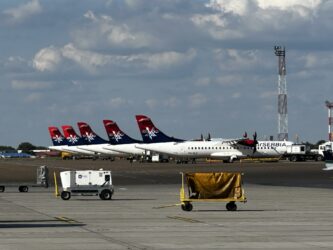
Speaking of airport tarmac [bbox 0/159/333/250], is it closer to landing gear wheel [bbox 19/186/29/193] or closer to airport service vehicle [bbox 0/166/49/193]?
landing gear wheel [bbox 19/186/29/193]

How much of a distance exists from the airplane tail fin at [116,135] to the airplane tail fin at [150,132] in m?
16.5

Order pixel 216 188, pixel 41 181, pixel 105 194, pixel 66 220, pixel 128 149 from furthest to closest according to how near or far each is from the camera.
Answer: pixel 128 149
pixel 41 181
pixel 105 194
pixel 216 188
pixel 66 220

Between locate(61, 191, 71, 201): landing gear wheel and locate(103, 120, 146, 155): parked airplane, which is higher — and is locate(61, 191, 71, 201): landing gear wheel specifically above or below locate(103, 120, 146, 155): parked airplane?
below

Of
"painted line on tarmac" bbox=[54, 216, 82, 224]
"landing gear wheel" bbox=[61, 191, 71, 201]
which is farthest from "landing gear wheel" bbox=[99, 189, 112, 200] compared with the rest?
"painted line on tarmac" bbox=[54, 216, 82, 224]

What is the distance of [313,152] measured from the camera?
177 m

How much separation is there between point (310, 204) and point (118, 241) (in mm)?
18324

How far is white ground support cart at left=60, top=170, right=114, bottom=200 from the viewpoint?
4697 centimetres

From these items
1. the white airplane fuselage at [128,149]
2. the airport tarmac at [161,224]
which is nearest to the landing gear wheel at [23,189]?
the airport tarmac at [161,224]

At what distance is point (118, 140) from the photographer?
183 meters

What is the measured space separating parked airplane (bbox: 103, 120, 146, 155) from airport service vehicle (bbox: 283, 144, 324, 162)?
28788mm

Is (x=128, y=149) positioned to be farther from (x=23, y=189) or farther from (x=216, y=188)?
(x=216, y=188)

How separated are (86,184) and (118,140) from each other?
135505 millimetres

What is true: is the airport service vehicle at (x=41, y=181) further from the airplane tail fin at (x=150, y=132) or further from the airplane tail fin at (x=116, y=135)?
the airplane tail fin at (x=116, y=135)

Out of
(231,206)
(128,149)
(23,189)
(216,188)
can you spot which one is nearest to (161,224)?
(231,206)
